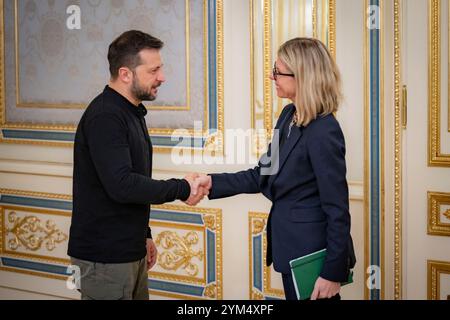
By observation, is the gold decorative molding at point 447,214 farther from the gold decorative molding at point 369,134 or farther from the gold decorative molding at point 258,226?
the gold decorative molding at point 258,226

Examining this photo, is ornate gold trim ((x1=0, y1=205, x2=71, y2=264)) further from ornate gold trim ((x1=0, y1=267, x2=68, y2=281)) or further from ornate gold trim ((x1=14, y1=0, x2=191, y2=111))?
ornate gold trim ((x1=14, y1=0, x2=191, y2=111))

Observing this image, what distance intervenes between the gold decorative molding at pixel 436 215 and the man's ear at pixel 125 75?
5.00ft

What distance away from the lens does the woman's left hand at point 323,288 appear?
8.20ft

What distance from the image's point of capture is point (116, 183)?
258 centimetres

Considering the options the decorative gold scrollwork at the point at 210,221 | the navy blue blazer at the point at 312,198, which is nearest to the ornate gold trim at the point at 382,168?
the navy blue blazer at the point at 312,198

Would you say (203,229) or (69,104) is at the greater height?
(69,104)

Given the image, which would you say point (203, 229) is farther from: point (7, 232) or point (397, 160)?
point (7, 232)

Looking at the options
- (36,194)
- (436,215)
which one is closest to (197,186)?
(436,215)

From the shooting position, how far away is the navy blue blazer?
97.0 inches

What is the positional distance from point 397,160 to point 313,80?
1.03 m

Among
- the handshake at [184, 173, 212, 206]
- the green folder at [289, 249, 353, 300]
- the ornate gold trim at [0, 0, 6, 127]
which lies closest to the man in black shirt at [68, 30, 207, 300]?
the handshake at [184, 173, 212, 206]

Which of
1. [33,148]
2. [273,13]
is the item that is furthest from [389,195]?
[33,148]

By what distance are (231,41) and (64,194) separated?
4.85 feet
